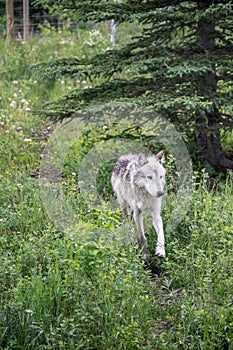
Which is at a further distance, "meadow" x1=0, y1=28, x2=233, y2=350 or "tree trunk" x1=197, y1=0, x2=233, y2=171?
"tree trunk" x1=197, y1=0, x2=233, y2=171

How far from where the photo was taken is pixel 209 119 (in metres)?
6.72

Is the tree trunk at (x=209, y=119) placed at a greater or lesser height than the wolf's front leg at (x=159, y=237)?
greater

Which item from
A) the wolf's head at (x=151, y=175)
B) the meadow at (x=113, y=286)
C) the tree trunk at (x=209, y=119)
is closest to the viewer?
the meadow at (x=113, y=286)

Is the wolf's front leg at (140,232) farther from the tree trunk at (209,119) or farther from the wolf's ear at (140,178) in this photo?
the tree trunk at (209,119)

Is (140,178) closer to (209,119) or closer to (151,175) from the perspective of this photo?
(151,175)

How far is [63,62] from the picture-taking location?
6.68 meters

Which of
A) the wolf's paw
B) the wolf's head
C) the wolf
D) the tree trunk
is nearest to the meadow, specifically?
the wolf's paw

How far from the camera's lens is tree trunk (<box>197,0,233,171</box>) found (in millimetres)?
6355

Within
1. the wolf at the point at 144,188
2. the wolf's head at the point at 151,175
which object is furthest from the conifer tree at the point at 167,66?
the wolf's head at the point at 151,175

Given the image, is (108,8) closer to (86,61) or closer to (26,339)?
(86,61)

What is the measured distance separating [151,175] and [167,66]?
159 centimetres

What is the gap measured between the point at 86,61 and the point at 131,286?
3.48m

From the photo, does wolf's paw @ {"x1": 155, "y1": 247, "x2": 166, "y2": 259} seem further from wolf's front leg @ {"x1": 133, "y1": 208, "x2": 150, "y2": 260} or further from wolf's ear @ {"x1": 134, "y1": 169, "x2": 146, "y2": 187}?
wolf's ear @ {"x1": 134, "y1": 169, "x2": 146, "y2": 187}

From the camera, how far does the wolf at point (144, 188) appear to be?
472 cm
